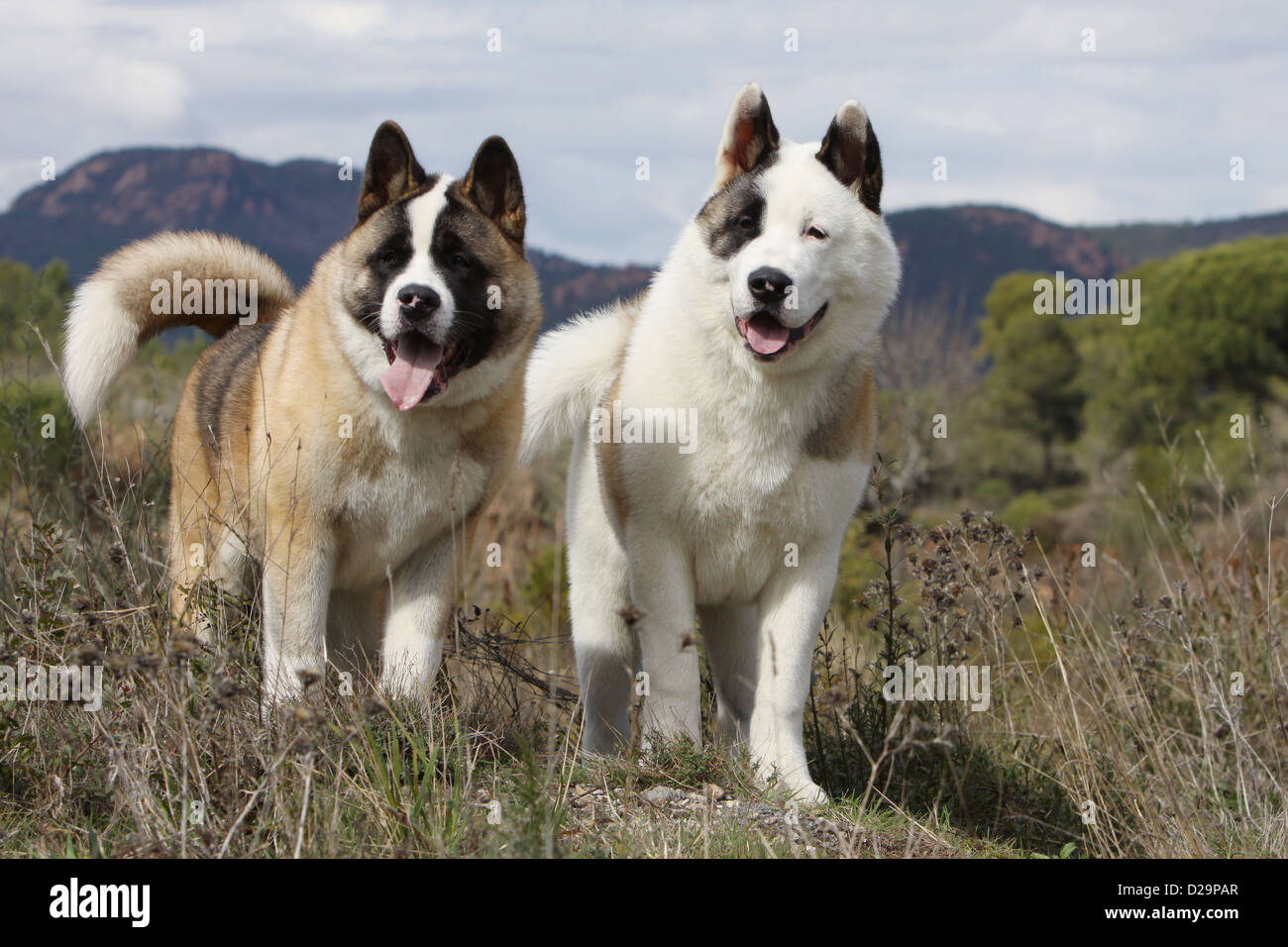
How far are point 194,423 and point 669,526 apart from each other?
2074 millimetres

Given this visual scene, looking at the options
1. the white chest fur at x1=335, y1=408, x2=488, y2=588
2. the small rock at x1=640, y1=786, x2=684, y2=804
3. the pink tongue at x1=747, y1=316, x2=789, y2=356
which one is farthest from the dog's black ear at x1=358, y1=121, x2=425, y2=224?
the small rock at x1=640, y1=786, x2=684, y2=804

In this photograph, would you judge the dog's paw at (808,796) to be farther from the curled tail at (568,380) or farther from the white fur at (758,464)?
the curled tail at (568,380)

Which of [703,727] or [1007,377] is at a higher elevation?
[1007,377]

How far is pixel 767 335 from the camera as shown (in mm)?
4234

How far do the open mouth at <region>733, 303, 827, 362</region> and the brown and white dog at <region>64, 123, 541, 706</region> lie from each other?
33.8 inches

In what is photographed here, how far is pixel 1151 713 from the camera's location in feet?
17.1

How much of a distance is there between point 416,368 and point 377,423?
0.25 m
